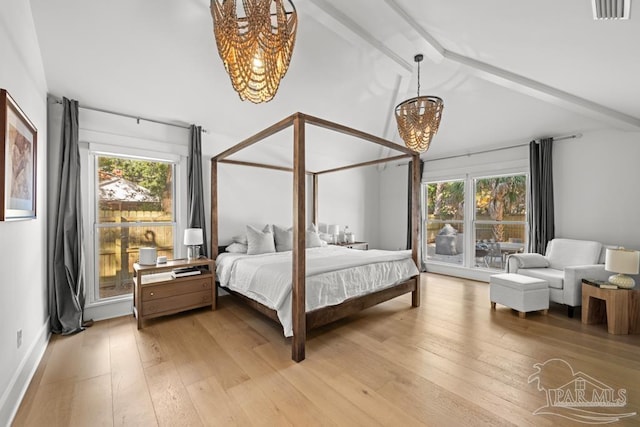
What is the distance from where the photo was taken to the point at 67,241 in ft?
9.24

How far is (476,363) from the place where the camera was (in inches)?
88.6

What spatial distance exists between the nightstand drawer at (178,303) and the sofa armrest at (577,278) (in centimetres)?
442

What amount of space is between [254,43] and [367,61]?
2.60 metres

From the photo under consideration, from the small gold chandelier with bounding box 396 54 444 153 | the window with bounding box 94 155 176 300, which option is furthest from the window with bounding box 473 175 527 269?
the window with bounding box 94 155 176 300

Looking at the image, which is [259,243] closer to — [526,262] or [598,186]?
[526,262]

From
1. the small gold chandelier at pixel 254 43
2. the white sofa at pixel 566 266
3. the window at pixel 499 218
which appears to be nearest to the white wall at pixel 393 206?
the window at pixel 499 218

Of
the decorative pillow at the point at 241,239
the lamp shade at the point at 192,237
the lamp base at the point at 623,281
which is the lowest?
the lamp base at the point at 623,281

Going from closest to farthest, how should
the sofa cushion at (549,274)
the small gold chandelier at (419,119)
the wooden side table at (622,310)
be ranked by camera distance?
the small gold chandelier at (419,119), the wooden side table at (622,310), the sofa cushion at (549,274)

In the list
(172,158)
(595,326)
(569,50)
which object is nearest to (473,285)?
(595,326)

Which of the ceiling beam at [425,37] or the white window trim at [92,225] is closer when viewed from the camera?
the ceiling beam at [425,37]

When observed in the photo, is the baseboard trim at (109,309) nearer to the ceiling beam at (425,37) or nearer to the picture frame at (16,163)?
the picture frame at (16,163)

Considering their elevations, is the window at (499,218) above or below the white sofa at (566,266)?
above

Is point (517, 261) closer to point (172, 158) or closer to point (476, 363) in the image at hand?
point (476, 363)

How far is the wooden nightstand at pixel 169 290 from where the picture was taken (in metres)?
2.94
